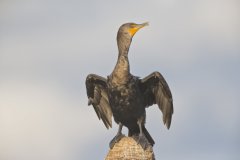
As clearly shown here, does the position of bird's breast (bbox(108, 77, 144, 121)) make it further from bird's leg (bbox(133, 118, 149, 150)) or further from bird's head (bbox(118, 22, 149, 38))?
bird's head (bbox(118, 22, 149, 38))

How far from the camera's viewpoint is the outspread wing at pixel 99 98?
19812 mm

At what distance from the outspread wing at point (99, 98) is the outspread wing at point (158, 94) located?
0.92 m

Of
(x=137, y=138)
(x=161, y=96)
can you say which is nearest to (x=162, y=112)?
(x=161, y=96)

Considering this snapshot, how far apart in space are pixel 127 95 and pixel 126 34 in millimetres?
1244

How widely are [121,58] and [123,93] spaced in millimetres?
721

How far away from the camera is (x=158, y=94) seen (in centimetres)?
1944

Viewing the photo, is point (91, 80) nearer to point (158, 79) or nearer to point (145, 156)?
point (158, 79)

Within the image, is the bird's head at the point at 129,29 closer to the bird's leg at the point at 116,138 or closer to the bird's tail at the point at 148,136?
the bird's leg at the point at 116,138

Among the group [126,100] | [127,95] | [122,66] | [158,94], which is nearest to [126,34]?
[122,66]

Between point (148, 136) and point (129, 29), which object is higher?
point (129, 29)

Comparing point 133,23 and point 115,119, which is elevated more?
point 133,23

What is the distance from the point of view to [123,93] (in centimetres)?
1862

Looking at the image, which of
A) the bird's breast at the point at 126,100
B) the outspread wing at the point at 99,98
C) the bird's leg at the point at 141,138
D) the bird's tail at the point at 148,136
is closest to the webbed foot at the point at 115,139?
the bird's leg at the point at 141,138

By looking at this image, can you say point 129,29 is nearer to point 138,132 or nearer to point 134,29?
point 134,29
